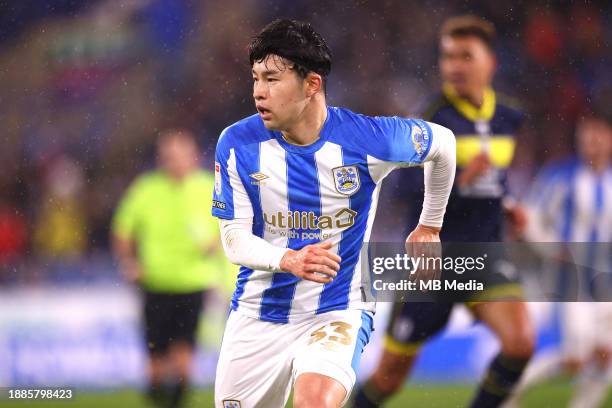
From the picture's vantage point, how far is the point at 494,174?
5.16m

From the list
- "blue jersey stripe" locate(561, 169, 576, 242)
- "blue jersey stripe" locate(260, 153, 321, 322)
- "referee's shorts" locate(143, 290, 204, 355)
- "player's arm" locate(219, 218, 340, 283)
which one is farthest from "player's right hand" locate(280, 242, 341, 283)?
"blue jersey stripe" locate(561, 169, 576, 242)

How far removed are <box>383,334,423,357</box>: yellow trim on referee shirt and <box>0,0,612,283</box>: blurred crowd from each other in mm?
667

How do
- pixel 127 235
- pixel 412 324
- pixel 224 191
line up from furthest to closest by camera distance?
pixel 127 235 → pixel 412 324 → pixel 224 191

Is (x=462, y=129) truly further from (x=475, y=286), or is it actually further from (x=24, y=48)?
(x=24, y=48)

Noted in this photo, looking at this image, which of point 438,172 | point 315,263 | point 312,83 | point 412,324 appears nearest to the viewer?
point 315,263

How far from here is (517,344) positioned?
510cm

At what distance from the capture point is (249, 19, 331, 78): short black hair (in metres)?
3.48

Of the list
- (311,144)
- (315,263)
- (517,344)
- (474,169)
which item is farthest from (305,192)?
(517,344)

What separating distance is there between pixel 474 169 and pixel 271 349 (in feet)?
6.30

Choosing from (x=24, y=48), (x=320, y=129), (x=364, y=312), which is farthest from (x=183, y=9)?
(x=364, y=312)

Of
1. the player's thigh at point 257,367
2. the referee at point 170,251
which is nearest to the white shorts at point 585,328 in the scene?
the referee at point 170,251

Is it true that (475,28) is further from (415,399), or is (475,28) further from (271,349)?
(271,349)

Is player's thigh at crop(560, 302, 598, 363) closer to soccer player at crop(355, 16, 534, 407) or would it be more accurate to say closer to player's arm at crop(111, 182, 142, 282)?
soccer player at crop(355, 16, 534, 407)

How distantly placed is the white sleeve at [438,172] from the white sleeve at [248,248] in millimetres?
762
